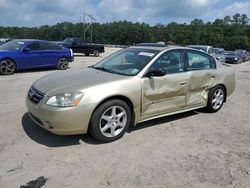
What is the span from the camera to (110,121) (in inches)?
186

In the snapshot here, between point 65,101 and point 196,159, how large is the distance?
2.13 m

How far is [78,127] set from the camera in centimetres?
440

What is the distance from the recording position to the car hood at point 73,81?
4488mm

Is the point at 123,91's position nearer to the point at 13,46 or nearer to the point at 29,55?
the point at 29,55

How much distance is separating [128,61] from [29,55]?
25.5 ft

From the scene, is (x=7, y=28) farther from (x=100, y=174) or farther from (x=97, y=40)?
(x=100, y=174)

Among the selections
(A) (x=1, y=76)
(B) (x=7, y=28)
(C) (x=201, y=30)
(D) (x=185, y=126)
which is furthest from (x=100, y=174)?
(B) (x=7, y=28)

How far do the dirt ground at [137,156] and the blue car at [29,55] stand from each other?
6182mm

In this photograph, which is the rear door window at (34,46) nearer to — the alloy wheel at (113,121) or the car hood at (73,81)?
the car hood at (73,81)

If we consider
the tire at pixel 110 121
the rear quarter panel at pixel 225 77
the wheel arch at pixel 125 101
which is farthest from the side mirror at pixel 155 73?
the rear quarter panel at pixel 225 77

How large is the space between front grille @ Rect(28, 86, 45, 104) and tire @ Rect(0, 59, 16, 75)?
290 inches

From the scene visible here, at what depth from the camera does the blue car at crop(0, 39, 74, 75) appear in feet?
38.0

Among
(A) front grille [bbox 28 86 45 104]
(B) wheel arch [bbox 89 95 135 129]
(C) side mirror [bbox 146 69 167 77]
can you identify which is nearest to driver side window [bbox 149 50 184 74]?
(C) side mirror [bbox 146 69 167 77]

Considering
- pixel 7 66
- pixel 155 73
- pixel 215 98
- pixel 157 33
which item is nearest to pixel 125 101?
pixel 155 73
